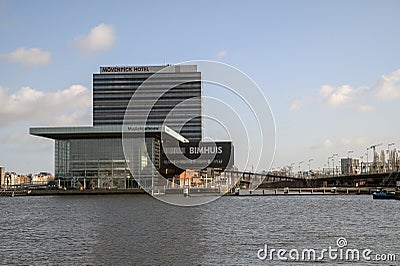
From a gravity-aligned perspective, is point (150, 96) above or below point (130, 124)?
above

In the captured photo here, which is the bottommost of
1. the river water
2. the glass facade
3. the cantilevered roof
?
the river water

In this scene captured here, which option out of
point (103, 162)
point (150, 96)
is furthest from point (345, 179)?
point (103, 162)

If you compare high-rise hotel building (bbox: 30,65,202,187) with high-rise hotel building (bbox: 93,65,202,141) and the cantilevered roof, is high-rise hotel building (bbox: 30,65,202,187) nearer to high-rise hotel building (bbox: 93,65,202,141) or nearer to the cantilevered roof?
high-rise hotel building (bbox: 93,65,202,141)

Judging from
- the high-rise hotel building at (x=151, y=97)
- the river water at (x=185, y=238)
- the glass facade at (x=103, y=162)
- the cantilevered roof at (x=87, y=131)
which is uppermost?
the high-rise hotel building at (x=151, y=97)

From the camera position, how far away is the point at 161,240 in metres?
37.5

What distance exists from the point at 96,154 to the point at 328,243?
92.2 meters

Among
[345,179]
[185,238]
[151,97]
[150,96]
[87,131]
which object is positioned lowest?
[185,238]

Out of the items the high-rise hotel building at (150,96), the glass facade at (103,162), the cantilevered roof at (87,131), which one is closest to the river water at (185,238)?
the glass facade at (103,162)

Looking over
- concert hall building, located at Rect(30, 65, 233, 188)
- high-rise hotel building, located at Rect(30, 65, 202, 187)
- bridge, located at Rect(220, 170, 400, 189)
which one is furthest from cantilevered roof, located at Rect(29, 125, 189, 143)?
bridge, located at Rect(220, 170, 400, 189)

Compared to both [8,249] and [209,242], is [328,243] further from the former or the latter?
[8,249]

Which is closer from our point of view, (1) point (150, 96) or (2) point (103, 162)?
(2) point (103, 162)

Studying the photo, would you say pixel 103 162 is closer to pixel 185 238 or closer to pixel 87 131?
pixel 87 131

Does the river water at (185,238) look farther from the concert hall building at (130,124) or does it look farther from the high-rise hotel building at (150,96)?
the high-rise hotel building at (150,96)

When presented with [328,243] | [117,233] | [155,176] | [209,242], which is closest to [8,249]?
[117,233]
